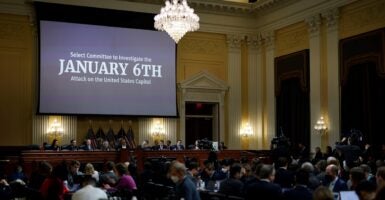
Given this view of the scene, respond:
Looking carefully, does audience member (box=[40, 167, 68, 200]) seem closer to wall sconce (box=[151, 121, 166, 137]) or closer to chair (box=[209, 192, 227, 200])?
chair (box=[209, 192, 227, 200])

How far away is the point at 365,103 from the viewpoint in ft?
52.1

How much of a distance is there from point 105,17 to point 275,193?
14.7 meters

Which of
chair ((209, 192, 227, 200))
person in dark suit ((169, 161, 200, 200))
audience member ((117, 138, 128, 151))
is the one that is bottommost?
chair ((209, 192, 227, 200))

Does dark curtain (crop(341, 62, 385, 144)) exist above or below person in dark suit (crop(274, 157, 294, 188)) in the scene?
above

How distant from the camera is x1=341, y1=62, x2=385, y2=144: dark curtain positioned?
15.3 metres

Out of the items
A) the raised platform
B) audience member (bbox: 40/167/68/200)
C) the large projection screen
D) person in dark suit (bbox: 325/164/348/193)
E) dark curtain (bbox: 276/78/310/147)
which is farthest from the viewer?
dark curtain (bbox: 276/78/310/147)

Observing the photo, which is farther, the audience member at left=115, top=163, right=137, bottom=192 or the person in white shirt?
the audience member at left=115, top=163, right=137, bottom=192

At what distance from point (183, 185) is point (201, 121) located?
15.4m

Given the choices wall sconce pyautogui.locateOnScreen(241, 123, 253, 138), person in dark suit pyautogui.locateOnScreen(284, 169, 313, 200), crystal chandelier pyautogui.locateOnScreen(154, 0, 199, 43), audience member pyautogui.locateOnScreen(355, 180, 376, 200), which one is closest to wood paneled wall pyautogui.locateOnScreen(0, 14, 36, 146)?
crystal chandelier pyautogui.locateOnScreen(154, 0, 199, 43)

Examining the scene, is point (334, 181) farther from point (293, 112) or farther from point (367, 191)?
point (293, 112)

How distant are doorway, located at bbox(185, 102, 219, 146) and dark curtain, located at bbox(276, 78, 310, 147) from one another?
2.67 meters

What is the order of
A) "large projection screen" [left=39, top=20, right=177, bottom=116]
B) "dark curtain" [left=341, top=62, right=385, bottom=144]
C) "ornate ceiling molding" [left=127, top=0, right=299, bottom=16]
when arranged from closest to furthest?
"dark curtain" [left=341, top=62, right=385, bottom=144]
"large projection screen" [left=39, top=20, right=177, bottom=116]
"ornate ceiling molding" [left=127, top=0, right=299, bottom=16]

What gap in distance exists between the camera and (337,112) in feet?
55.6

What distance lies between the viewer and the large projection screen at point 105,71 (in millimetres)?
18281
